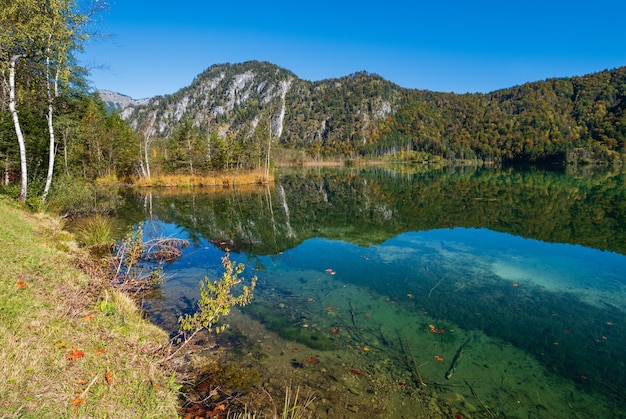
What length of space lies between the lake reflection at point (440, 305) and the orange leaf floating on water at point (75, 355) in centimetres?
291

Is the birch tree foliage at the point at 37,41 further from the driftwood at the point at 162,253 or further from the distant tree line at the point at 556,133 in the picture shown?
the distant tree line at the point at 556,133

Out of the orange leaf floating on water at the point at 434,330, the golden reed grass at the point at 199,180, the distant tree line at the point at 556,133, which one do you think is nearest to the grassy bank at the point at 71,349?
the orange leaf floating on water at the point at 434,330

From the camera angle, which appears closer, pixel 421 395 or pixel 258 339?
pixel 421 395

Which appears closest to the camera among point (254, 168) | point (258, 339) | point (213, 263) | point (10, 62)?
point (258, 339)

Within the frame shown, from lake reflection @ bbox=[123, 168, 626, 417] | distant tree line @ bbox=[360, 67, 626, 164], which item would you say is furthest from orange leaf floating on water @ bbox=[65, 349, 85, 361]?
distant tree line @ bbox=[360, 67, 626, 164]

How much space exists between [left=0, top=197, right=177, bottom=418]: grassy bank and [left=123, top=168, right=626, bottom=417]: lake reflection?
1896 mm

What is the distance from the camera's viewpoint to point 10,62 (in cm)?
1394

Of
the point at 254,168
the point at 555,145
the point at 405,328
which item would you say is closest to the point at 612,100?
the point at 555,145

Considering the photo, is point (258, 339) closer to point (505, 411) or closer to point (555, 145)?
point (505, 411)

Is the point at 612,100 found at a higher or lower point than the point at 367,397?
higher

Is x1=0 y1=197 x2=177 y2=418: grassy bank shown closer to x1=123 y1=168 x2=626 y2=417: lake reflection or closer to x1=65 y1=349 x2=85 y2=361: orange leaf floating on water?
x1=65 y1=349 x2=85 y2=361: orange leaf floating on water

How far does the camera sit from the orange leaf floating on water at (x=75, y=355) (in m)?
4.38

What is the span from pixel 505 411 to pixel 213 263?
1035 centimetres

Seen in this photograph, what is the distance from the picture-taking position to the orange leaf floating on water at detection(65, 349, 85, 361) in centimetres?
438
